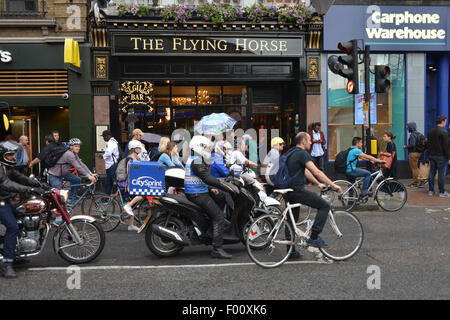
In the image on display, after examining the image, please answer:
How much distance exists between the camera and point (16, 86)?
13.4 m

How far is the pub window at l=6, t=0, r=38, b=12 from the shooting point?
43.5ft

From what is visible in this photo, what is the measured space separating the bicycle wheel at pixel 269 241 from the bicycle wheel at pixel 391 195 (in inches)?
192

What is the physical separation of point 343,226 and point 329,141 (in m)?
9.11

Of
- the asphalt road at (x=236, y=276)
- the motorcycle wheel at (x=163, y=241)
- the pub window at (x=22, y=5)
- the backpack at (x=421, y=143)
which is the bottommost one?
the asphalt road at (x=236, y=276)

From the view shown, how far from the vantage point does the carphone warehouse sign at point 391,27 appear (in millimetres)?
14406

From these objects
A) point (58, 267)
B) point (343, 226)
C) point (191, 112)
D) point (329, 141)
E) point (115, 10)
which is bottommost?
point (58, 267)

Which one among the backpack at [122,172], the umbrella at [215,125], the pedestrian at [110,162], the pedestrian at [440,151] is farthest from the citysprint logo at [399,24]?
the backpack at [122,172]

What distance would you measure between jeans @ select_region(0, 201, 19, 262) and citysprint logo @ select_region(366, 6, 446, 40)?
1263cm

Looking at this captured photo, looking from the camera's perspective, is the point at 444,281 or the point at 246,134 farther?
the point at 246,134

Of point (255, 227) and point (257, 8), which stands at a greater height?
point (257, 8)

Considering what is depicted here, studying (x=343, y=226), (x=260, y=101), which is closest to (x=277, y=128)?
(x=260, y=101)

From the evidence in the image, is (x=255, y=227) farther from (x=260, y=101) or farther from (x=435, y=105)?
(x=435, y=105)

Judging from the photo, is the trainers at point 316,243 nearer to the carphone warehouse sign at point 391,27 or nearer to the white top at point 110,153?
the white top at point 110,153
